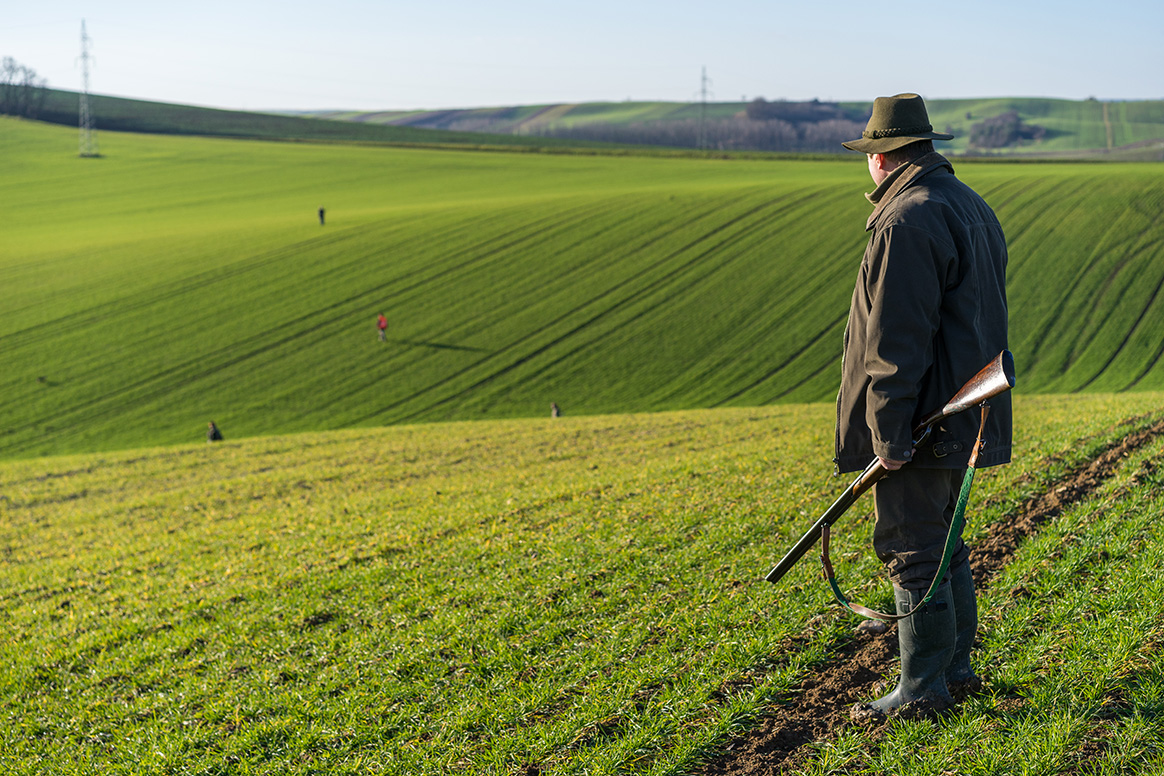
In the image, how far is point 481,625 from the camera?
290 inches

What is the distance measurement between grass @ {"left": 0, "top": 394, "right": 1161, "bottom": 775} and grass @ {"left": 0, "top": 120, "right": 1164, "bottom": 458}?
2492 centimetres

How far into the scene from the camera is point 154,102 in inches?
6609

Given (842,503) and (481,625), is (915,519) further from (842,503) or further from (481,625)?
(481,625)

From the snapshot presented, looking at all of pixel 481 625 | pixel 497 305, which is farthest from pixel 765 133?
pixel 481 625

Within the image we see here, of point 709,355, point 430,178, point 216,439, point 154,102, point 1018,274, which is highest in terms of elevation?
point 154,102

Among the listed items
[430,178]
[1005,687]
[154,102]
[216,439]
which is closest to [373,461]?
[216,439]

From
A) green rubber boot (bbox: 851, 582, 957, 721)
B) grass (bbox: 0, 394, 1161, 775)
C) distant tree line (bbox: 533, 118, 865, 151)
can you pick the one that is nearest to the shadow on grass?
grass (bbox: 0, 394, 1161, 775)

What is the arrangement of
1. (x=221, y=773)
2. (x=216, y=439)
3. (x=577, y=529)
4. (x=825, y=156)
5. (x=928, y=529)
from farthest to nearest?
(x=825, y=156) < (x=216, y=439) < (x=577, y=529) < (x=221, y=773) < (x=928, y=529)

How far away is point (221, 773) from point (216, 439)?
28.5 m

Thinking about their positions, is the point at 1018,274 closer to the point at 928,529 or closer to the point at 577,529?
the point at 577,529

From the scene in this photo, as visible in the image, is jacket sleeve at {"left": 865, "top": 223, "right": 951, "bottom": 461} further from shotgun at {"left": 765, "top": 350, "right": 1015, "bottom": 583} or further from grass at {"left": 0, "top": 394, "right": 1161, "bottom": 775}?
grass at {"left": 0, "top": 394, "right": 1161, "bottom": 775}

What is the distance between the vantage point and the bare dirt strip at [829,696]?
16.1ft

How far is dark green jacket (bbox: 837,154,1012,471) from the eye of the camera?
175 inches

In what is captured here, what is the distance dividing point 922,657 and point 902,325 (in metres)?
2.03
